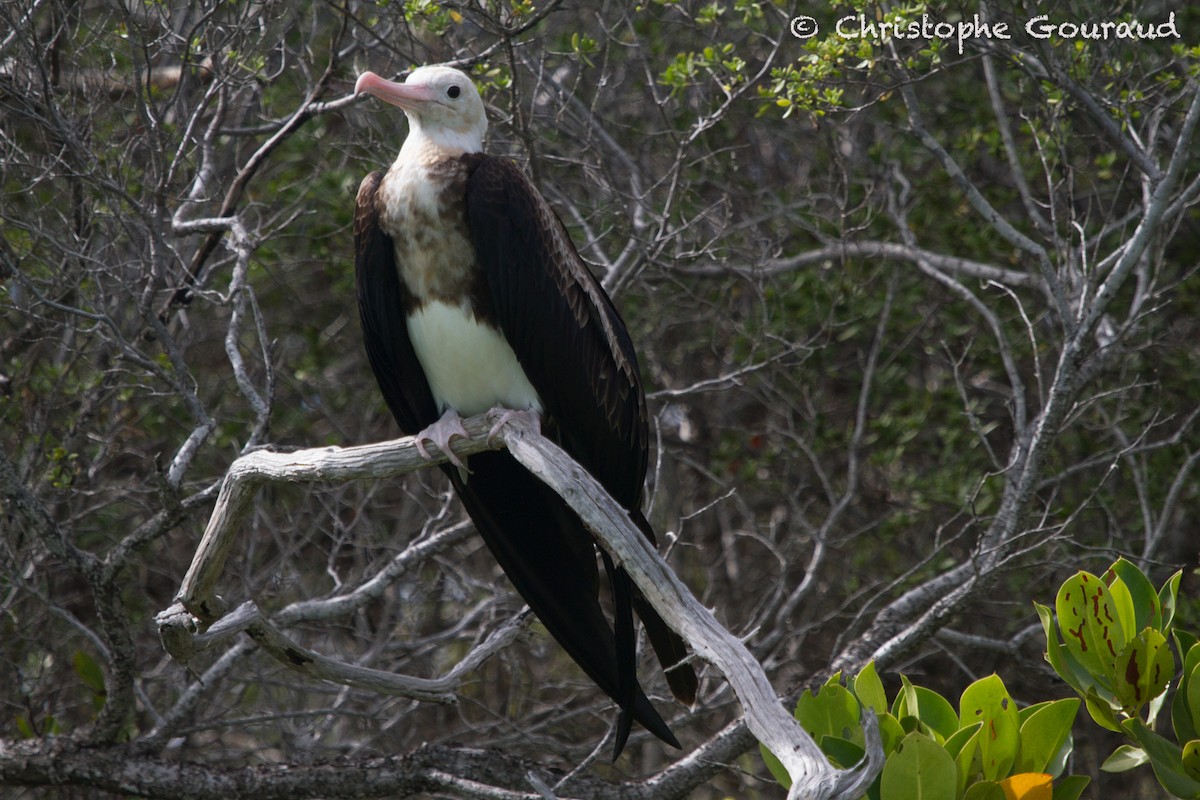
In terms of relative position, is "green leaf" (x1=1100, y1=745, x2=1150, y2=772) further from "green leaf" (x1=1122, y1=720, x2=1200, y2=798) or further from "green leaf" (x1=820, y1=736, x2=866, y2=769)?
"green leaf" (x1=820, y1=736, x2=866, y2=769)

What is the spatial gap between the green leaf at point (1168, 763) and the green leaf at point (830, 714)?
530mm

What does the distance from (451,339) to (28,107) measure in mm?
1460

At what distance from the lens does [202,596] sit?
115 inches

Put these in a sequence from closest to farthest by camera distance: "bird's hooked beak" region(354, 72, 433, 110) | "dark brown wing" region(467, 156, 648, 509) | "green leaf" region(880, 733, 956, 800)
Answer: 1. "green leaf" region(880, 733, 956, 800)
2. "dark brown wing" region(467, 156, 648, 509)
3. "bird's hooked beak" region(354, 72, 433, 110)

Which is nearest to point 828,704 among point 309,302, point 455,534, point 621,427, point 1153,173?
point 621,427

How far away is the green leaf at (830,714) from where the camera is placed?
2480 millimetres

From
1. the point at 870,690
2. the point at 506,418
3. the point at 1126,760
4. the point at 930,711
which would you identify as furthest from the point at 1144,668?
the point at 506,418

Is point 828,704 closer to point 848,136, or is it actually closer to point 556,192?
point 556,192

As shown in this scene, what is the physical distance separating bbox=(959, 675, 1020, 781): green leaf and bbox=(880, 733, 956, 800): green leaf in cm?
24

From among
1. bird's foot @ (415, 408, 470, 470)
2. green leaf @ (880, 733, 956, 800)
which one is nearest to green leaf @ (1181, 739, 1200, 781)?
green leaf @ (880, 733, 956, 800)

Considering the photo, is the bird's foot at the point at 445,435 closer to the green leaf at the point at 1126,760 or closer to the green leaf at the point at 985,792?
the green leaf at the point at 985,792

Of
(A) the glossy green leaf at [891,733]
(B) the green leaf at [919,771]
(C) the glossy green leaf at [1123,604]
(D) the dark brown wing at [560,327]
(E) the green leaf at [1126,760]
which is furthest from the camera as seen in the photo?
(D) the dark brown wing at [560,327]

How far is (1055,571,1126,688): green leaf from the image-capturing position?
256 cm

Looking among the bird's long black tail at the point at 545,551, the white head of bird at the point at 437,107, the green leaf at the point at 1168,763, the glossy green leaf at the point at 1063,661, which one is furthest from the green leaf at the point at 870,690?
the white head of bird at the point at 437,107
